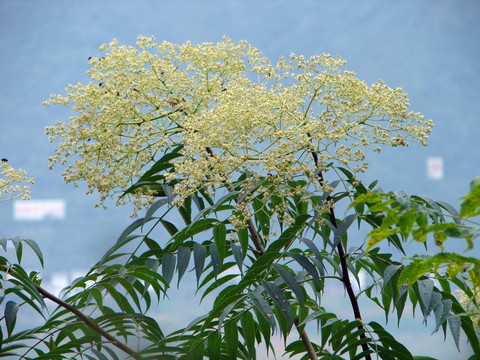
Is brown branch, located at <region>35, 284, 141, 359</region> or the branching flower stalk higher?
the branching flower stalk

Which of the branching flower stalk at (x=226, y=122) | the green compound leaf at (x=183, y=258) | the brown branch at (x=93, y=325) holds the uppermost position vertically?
the branching flower stalk at (x=226, y=122)

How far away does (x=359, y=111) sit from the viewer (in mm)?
844

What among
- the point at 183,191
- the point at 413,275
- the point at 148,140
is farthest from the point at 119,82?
the point at 413,275

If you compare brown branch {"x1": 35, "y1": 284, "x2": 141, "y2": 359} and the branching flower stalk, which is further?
brown branch {"x1": 35, "y1": 284, "x2": 141, "y2": 359}

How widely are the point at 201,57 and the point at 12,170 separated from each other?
38 centimetres

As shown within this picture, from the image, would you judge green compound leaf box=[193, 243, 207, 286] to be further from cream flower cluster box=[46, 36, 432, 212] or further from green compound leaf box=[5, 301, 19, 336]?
green compound leaf box=[5, 301, 19, 336]

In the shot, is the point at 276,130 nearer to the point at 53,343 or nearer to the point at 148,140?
the point at 148,140

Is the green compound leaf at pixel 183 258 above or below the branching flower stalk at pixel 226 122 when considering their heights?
below

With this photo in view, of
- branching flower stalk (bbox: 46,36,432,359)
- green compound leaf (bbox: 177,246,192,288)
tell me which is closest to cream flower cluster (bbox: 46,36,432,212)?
branching flower stalk (bbox: 46,36,432,359)

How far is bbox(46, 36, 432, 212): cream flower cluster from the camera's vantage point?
78 cm

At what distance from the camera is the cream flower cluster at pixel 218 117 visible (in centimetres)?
78

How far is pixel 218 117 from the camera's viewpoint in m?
0.80

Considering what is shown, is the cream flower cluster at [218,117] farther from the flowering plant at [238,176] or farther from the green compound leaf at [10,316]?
the green compound leaf at [10,316]

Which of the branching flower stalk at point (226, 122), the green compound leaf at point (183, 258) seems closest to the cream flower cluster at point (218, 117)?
the branching flower stalk at point (226, 122)
